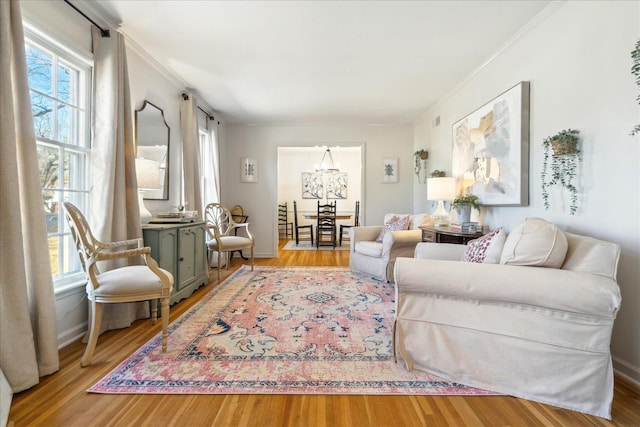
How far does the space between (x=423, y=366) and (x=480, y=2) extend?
2.63m

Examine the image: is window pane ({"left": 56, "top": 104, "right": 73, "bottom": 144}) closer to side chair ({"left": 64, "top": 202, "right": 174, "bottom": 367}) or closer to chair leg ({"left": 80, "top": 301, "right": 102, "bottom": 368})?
side chair ({"left": 64, "top": 202, "right": 174, "bottom": 367})

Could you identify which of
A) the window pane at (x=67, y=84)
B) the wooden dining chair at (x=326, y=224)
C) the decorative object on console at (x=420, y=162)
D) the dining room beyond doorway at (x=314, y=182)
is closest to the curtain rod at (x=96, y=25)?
the window pane at (x=67, y=84)

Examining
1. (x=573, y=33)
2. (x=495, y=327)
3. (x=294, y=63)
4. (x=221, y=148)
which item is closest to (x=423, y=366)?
(x=495, y=327)

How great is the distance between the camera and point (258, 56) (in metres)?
3.09

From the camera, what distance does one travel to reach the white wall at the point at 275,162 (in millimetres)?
5656

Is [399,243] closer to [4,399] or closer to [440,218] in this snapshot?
[440,218]

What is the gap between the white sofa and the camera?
3727 millimetres

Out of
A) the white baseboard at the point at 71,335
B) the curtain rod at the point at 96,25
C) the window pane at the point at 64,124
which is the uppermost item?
the curtain rod at the point at 96,25

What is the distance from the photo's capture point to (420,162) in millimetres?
5172

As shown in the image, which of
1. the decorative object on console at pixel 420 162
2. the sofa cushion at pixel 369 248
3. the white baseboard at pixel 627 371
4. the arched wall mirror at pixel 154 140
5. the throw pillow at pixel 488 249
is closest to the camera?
the white baseboard at pixel 627 371

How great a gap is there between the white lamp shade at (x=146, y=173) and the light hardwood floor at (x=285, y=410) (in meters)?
1.53

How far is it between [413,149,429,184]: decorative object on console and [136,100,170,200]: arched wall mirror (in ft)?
12.4

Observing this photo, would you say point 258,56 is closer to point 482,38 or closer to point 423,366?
point 482,38

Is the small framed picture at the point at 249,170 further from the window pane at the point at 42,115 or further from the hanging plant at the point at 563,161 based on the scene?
the hanging plant at the point at 563,161
